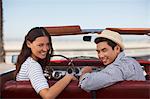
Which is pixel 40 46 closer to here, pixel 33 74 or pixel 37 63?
pixel 37 63

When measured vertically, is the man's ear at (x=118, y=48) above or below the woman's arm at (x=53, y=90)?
above

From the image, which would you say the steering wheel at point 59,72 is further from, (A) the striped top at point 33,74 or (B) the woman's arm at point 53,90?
(B) the woman's arm at point 53,90

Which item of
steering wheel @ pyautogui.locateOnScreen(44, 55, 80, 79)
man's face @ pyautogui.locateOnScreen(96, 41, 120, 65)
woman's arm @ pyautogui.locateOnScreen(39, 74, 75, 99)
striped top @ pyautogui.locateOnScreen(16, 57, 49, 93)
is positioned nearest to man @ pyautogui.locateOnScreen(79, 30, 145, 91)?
man's face @ pyautogui.locateOnScreen(96, 41, 120, 65)

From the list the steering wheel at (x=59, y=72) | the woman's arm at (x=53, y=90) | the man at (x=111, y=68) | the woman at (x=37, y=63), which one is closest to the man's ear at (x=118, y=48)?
the man at (x=111, y=68)

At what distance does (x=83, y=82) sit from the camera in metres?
2.72

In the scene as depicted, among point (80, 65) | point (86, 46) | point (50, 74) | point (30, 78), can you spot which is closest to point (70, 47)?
point (86, 46)

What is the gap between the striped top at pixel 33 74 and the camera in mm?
2754

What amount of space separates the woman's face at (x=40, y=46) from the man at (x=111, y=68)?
0.38 metres

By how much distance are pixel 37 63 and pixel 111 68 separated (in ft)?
1.89

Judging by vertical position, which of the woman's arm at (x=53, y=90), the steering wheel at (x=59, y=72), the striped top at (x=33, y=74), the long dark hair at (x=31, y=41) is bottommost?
the steering wheel at (x=59, y=72)

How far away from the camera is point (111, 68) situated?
2811 millimetres

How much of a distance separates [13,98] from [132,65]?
93 cm

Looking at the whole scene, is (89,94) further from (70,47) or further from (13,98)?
(70,47)

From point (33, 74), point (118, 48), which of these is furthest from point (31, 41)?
point (118, 48)
